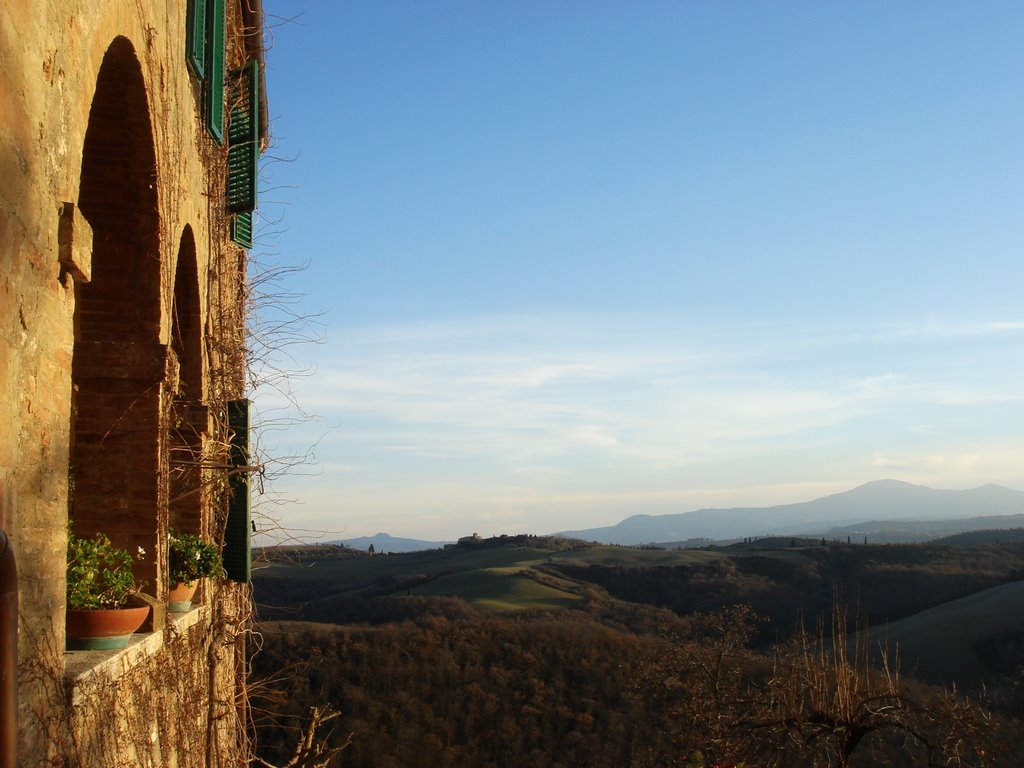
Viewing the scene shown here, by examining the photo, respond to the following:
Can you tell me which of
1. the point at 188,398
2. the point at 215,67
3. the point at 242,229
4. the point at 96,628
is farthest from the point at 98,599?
the point at 242,229

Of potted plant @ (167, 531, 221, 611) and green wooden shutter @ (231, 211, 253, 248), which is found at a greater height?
green wooden shutter @ (231, 211, 253, 248)

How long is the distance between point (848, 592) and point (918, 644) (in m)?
11.6

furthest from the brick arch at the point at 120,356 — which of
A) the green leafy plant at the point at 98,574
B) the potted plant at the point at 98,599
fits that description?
the potted plant at the point at 98,599

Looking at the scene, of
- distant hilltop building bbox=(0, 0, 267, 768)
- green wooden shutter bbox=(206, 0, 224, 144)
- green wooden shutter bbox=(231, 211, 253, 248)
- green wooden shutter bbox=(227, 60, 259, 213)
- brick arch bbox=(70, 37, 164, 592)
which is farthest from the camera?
green wooden shutter bbox=(231, 211, 253, 248)

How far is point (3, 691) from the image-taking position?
285 centimetres

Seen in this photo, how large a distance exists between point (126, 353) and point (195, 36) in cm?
229

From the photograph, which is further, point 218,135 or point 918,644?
point 918,644

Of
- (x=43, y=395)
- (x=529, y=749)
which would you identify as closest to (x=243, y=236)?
(x=43, y=395)

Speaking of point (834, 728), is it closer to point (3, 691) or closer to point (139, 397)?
point (139, 397)

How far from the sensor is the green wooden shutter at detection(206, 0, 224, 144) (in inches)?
270

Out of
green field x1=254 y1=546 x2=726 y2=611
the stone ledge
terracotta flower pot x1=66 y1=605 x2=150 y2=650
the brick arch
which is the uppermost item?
the brick arch

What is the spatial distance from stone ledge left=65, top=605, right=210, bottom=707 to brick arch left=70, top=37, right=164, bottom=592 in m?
0.41

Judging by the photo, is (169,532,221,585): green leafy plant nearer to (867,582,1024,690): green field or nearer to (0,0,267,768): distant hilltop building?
(0,0,267,768): distant hilltop building

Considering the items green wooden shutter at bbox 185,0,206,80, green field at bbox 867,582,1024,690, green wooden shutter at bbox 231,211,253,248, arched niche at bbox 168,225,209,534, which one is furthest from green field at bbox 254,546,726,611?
green wooden shutter at bbox 185,0,206,80
